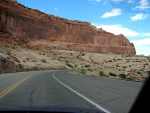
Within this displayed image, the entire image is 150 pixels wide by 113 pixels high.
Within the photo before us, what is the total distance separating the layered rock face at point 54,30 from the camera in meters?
135

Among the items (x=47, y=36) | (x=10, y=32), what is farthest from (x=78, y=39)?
(x=10, y=32)

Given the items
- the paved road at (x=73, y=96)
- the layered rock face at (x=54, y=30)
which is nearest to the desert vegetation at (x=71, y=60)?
the layered rock face at (x=54, y=30)

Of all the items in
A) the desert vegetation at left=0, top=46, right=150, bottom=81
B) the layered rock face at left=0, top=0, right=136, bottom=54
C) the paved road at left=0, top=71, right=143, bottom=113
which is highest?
the layered rock face at left=0, top=0, right=136, bottom=54

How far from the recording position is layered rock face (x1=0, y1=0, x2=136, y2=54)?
135m

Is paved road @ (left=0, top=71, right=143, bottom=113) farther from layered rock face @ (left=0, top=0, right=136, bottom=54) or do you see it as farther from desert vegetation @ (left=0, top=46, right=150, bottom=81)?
layered rock face @ (left=0, top=0, right=136, bottom=54)

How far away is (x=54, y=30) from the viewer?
516ft

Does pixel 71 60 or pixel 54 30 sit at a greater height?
pixel 54 30

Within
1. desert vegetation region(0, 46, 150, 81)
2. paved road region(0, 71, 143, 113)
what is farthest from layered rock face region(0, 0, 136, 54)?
paved road region(0, 71, 143, 113)

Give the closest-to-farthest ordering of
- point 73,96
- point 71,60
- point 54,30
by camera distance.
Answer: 1. point 73,96
2. point 71,60
3. point 54,30

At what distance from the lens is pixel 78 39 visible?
164m

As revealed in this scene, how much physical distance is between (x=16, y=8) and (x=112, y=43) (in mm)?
57115

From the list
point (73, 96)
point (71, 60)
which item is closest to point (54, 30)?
point (71, 60)

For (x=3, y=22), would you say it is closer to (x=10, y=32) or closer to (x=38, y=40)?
(x=10, y=32)

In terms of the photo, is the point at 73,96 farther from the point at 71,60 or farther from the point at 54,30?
the point at 54,30
